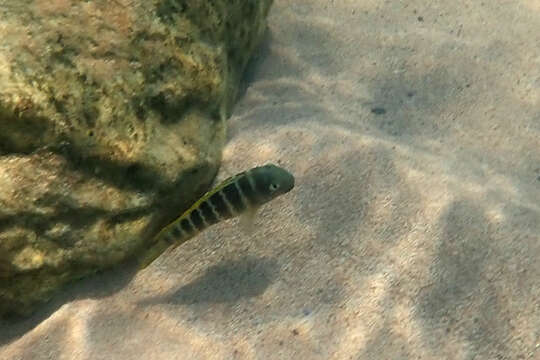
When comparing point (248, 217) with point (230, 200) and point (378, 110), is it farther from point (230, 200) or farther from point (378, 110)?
point (378, 110)

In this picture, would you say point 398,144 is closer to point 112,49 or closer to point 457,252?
point 457,252

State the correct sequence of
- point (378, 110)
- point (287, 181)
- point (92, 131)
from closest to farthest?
1. point (92, 131)
2. point (287, 181)
3. point (378, 110)

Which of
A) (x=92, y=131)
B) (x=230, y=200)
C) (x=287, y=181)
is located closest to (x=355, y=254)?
(x=287, y=181)

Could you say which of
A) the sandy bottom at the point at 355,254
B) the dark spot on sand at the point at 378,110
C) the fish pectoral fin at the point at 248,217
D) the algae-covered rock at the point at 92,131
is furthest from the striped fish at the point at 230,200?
the dark spot on sand at the point at 378,110

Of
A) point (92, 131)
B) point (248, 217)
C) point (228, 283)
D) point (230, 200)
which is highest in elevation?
point (92, 131)

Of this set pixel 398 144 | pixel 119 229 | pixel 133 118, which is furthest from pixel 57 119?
pixel 398 144

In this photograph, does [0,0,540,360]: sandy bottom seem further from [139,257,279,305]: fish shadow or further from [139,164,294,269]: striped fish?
[139,164,294,269]: striped fish

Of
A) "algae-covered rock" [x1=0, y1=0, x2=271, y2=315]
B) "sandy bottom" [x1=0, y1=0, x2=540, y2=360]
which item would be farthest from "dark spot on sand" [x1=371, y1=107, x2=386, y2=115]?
"algae-covered rock" [x1=0, y1=0, x2=271, y2=315]

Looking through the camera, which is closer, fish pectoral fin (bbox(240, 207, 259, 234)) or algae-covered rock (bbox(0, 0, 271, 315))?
algae-covered rock (bbox(0, 0, 271, 315))
